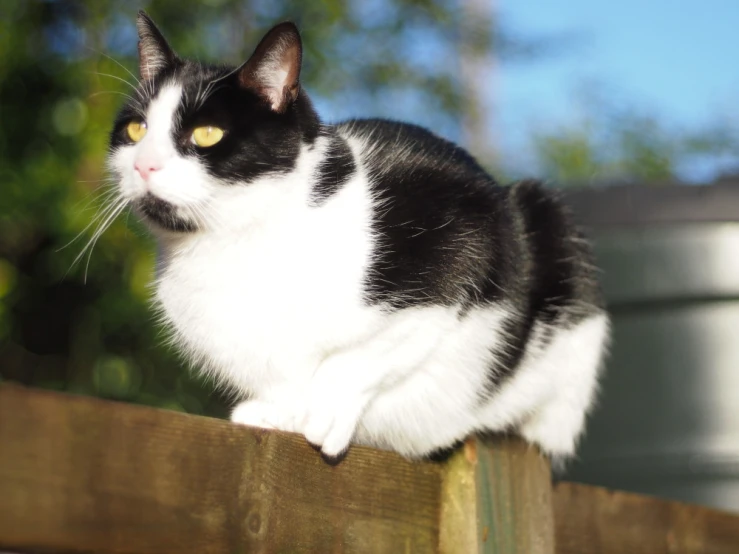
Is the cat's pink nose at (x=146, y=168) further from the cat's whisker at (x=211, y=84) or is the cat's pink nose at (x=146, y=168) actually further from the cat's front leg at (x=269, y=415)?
the cat's front leg at (x=269, y=415)

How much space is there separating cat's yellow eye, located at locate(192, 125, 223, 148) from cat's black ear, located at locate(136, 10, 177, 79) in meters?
0.20

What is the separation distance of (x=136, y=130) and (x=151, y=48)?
17 centimetres

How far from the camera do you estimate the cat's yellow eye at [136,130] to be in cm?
126

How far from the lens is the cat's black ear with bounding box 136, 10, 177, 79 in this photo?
1352mm

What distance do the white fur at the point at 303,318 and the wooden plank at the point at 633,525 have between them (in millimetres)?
243

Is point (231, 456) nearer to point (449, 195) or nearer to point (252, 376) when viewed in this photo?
point (252, 376)

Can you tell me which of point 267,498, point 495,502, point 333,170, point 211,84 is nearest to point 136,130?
point 211,84

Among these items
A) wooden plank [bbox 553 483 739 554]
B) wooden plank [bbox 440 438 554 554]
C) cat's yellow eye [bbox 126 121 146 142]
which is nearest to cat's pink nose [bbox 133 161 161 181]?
cat's yellow eye [bbox 126 121 146 142]

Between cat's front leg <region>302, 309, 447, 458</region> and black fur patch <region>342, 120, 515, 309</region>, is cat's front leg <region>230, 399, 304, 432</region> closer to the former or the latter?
cat's front leg <region>302, 309, 447, 458</region>

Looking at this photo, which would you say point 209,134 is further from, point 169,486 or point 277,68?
point 169,486

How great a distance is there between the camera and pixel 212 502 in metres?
0.80

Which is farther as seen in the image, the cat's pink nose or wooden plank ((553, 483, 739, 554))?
wooden plank ((553, 483, 739, 554))

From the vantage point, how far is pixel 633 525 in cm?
150

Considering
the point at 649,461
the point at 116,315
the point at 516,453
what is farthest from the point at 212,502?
the point at 116,315
